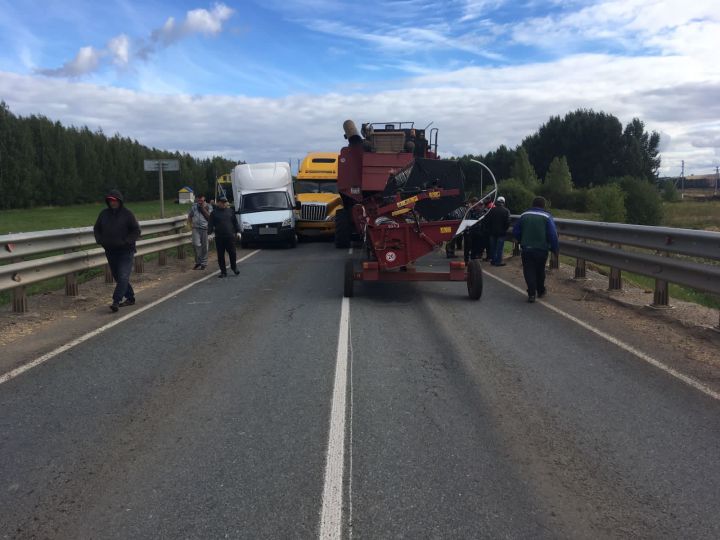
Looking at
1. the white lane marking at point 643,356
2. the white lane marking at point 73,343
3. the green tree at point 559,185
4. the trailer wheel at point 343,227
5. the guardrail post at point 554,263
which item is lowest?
the white lane marking at point 643,356

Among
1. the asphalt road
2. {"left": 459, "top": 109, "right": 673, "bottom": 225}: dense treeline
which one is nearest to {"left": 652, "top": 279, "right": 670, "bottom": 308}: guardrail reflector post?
the asphalt road

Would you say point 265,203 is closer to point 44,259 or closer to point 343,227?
point 343,227

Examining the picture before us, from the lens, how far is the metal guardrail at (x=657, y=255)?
8.04m

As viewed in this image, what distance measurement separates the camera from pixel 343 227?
19641 millimetres

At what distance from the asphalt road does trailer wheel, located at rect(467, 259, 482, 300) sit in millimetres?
2566

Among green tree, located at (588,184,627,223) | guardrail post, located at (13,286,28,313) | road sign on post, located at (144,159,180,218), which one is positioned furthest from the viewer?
green tree, located at (588,184,627,223)

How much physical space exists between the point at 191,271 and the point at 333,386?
10688mm

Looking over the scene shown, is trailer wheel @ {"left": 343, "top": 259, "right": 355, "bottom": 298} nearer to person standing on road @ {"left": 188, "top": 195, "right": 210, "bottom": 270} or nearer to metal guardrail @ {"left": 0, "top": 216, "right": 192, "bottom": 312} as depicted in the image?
metal guardrail @ {"left": 0, "top": 216, "right": 192, "bottom": 312}

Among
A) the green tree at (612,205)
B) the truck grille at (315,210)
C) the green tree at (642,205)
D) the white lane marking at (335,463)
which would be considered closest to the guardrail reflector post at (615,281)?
the white lane marking at (335,463)

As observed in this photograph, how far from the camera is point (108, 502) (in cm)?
367

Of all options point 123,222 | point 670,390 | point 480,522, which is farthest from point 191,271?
point 480,522

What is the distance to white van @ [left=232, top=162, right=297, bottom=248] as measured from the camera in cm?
2147

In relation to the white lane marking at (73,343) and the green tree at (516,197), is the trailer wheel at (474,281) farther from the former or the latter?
the green tree at (516,197)

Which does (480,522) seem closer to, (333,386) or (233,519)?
(233,519)
